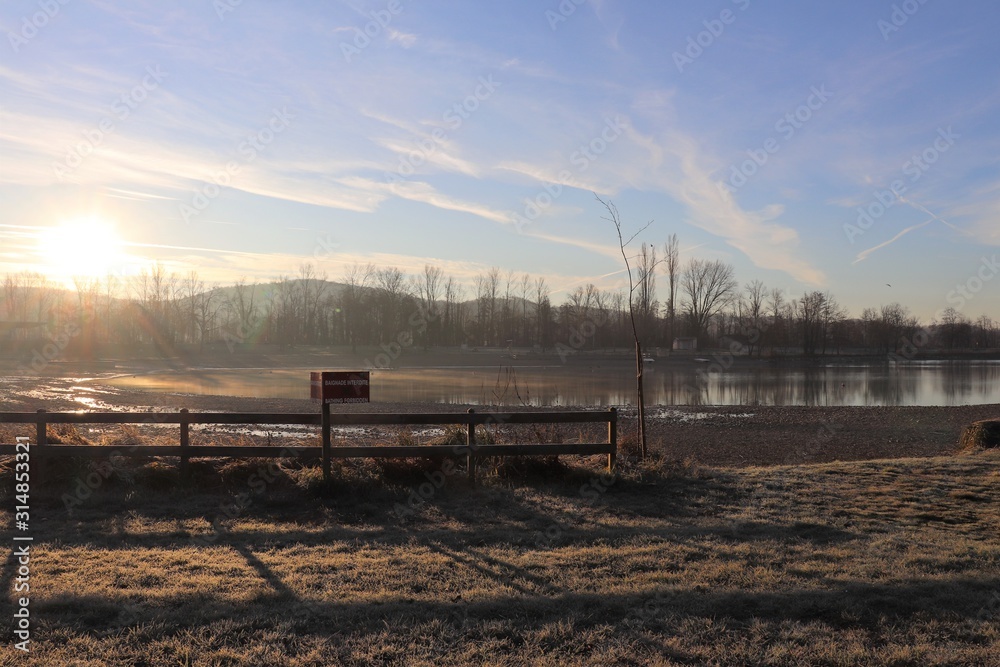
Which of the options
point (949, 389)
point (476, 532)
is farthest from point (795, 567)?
point (949, 389)

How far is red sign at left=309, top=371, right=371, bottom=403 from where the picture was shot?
9.50m

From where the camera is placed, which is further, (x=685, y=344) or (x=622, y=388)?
(x=685, y=344)

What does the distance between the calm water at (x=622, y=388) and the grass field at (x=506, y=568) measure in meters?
20.5

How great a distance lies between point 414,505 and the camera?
8758 mm

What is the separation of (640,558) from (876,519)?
3.41m

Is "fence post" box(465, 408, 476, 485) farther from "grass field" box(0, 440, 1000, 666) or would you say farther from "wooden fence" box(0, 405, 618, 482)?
"grass field" box(0, 440, 1000, 666)

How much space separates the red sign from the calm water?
20.0 metres

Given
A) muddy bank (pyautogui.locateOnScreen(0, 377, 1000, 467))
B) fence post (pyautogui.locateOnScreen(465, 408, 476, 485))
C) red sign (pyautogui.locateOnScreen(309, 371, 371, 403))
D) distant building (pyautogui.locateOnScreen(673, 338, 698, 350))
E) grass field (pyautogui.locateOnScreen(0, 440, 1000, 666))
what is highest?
distant building (pyautogui.locateOnScreen(673, 338, 698, 350))

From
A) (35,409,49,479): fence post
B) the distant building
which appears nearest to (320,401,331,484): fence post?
(35,409,49,479): fence post

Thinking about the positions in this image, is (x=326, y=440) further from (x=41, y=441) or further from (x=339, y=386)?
(x=41, y=441)

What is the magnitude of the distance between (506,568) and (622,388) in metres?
39.2

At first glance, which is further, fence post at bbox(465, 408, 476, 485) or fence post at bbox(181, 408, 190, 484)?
fence post at bbox(465, 408, 476, 485)

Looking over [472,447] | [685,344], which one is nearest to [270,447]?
[472,447]

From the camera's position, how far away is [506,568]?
612 cm
